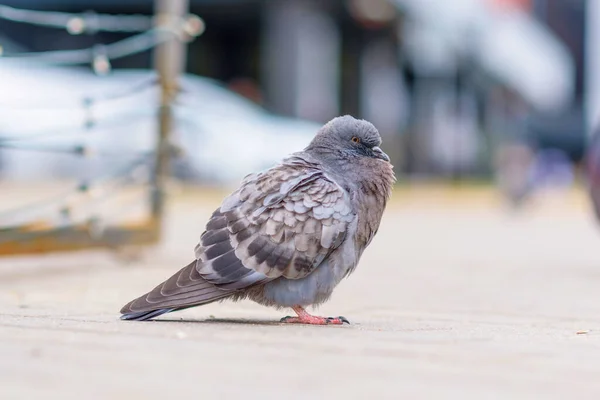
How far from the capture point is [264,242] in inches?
173

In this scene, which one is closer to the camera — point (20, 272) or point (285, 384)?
point (285, 384)

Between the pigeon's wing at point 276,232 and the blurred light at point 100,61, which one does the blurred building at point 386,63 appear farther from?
the pigeon's wing at point 276,232

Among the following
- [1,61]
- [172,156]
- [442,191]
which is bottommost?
[442,191]

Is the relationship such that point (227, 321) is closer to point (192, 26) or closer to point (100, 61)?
point (100, 61)

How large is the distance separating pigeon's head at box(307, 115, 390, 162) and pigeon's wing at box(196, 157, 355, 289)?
27 cm

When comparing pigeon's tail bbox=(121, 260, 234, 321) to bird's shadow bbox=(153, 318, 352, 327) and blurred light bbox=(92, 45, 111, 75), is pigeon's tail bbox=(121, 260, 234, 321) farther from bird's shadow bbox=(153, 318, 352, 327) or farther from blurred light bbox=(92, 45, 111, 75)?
blurred light bbox=(92, 45, 111, 75)

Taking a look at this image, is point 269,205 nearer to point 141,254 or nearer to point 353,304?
point 353,304

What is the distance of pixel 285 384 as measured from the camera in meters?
3.04

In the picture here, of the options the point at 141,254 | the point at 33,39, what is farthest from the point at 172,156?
the point at 33,39

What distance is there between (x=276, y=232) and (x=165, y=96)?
12.6 feet

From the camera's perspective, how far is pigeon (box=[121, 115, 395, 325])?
4.39 m

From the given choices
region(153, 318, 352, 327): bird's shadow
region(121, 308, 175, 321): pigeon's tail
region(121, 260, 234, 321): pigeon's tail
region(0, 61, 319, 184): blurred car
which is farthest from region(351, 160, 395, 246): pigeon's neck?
region(0, 61, 319, 184): blurred car

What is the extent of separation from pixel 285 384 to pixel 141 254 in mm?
5023

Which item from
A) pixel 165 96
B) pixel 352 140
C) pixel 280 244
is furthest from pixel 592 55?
pixel 280 244
